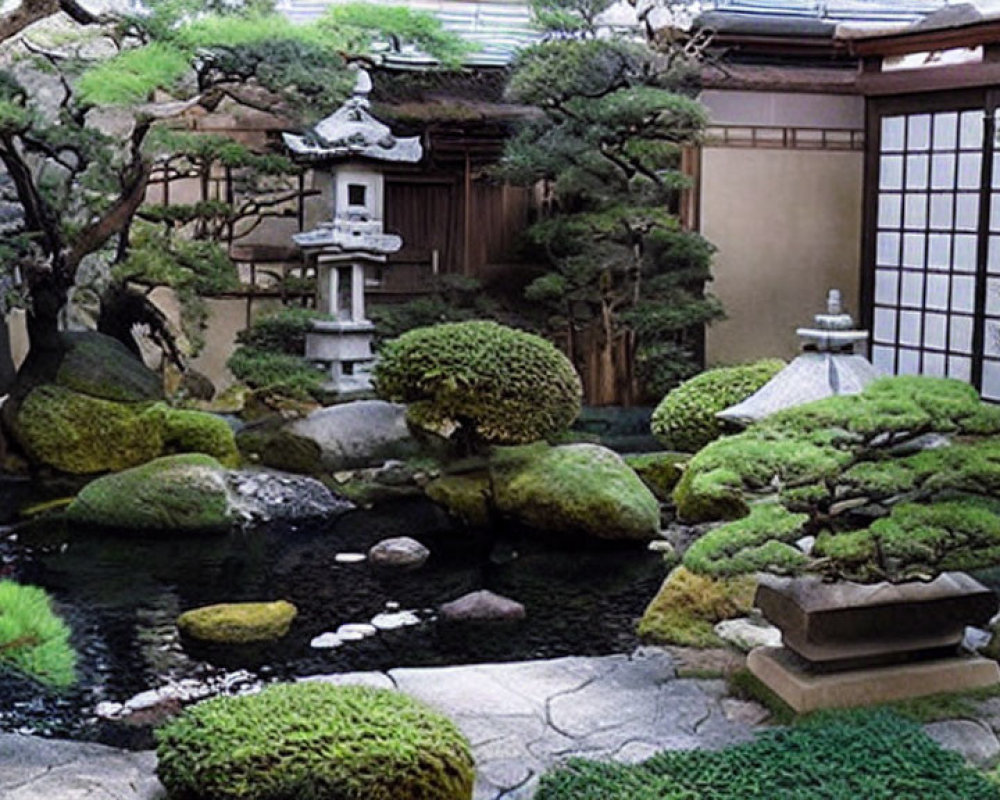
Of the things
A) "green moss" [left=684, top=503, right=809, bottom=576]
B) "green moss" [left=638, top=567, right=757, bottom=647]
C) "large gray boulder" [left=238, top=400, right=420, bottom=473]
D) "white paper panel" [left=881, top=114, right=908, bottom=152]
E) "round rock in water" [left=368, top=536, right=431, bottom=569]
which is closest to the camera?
"green moss" [left=684, top=503, right=809, bottom=576]

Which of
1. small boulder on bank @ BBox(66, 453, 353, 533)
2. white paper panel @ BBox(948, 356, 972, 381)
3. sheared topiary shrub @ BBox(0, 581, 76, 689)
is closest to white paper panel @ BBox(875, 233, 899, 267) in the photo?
white paper panel @ BBox(948, 356, 972, 381)

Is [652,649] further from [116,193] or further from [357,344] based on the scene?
[116,193]

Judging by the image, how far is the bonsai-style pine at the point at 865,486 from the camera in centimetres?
553

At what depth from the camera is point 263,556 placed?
9.82 metres

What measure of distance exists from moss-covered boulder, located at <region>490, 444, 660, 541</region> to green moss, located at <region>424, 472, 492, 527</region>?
10cm

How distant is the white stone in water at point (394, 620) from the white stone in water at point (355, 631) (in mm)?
62

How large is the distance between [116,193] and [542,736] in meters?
8.05

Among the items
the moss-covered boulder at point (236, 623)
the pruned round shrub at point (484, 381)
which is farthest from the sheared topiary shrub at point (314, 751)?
the pruned round shrub at point (484, 381)

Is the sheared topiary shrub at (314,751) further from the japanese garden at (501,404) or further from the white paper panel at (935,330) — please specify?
the white paper panel at (935,330)

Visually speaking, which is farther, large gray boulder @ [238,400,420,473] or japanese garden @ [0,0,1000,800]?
large gray boulder @ [238,400,420,473]

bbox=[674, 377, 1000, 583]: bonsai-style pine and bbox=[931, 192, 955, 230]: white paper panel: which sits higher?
bbox=[931, 192, 955, 230]: white paper panel

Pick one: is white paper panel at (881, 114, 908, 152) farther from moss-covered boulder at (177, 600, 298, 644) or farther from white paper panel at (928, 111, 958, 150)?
moss-covered boulder at (177, 600, 298, 644)

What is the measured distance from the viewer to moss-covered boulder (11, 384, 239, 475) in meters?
11.9

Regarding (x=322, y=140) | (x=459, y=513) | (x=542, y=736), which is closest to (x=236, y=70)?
(x=322, y=140)
